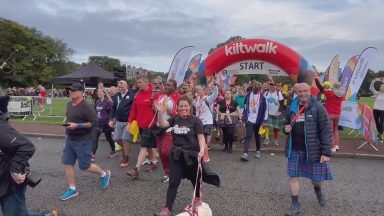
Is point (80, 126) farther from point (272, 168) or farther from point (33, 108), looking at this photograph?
point (33, 108)

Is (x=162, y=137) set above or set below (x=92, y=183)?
above

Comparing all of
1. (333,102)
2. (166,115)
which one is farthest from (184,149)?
(333,102)

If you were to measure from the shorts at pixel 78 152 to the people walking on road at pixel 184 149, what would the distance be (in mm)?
1459

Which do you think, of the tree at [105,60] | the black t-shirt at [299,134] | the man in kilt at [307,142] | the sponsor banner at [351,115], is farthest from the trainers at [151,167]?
the tree at [105,60]

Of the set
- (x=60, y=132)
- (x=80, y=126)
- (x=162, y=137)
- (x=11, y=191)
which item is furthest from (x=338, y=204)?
(x=60, y=132)

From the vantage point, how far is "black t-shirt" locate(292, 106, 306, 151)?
4.77m

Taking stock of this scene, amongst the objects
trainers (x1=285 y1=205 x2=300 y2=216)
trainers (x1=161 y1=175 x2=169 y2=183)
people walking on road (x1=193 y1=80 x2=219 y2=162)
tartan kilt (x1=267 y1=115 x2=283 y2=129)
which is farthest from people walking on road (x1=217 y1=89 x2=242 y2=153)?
→ trainers (x1=285 y1=205 x2=300 y2=216)

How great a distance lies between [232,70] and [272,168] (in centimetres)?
420

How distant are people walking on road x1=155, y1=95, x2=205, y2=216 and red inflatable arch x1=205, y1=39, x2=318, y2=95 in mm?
6031

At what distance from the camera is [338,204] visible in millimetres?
5242

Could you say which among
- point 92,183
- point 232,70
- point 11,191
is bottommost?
point 92,183

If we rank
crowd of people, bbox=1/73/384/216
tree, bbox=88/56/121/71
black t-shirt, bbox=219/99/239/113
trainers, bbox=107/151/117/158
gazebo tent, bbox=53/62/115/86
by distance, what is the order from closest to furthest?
1. crowd of people, bbox=1/73/384/216
2. trainers, bbox=107/151/117/158
3. black t-shirt, bbox=219/99/239/113
4. gazebo tent, bbox=53/62/115/86
5. tree, bbox=88/56/121/71

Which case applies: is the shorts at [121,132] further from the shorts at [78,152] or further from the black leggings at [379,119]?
the black leggings at [379,119]

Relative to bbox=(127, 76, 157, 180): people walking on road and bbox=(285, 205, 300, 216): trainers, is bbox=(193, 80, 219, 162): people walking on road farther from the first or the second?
bbox=(285, 205, 300, 216): trainers
